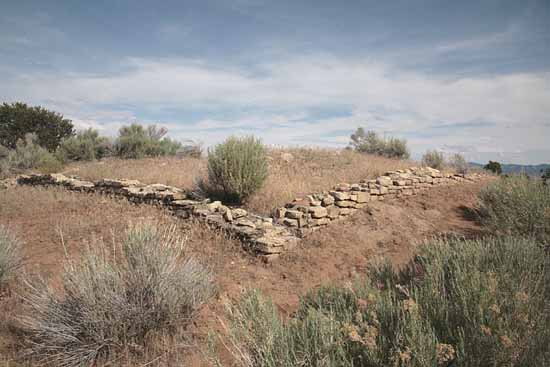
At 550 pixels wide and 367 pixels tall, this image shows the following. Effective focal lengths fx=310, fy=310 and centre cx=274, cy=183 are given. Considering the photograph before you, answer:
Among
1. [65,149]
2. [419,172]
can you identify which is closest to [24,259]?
[419,172]

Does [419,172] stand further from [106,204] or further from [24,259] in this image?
[24,259]

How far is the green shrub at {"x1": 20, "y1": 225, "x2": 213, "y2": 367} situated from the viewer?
2826 mm

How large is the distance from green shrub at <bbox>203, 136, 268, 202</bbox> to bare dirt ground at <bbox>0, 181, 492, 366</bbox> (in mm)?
1296

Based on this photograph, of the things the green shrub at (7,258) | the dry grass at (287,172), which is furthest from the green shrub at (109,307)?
the dry grass at (287,172)

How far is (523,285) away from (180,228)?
492 centimetres

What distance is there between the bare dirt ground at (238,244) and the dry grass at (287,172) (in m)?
1.35

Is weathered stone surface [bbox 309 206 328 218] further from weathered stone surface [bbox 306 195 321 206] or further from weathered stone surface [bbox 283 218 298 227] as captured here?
weathered stone surface [bbox 283 218 298 227]

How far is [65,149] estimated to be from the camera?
16.2 metres

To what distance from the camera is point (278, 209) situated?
6.14m

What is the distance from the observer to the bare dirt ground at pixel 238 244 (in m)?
4.14

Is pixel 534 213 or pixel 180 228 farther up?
pixel 534 213

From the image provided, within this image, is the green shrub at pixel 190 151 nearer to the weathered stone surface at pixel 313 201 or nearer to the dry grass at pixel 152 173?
the dry grass at pixel 152 173

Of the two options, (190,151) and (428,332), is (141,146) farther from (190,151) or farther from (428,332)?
(428,332)

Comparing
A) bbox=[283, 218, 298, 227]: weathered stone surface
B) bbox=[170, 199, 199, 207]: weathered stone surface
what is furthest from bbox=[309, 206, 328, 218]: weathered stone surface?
bbox=[170, 199, 199, 207]: weathered stone surface
